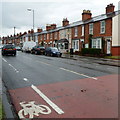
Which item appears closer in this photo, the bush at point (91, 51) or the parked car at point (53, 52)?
the bush at point (91, 51)

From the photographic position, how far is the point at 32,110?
5605 mm

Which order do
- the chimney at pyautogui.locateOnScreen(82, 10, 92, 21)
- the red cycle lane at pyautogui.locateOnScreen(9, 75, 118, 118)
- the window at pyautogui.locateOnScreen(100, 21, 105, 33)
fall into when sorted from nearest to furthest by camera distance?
1. the red cycle lane at pyautogui.locateOnScreen(9, 75, 118, 118)
2. the window at pyautogui.locateOnScreen(100, 21, 105, 33)
3. the chimney at pyautogui.locateOnScreen(82, 10, 92, 21)

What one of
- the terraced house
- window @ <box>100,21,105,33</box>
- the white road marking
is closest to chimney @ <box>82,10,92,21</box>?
the terraced house

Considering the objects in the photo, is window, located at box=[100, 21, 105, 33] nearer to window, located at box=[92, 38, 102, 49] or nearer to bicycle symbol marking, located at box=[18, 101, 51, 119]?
window, located at box=[92, 38, 102, 49]

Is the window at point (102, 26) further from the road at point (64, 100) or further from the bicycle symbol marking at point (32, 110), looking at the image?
the bicycle symbol marking at point (32, 110)

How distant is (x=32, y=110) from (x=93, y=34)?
31.2m

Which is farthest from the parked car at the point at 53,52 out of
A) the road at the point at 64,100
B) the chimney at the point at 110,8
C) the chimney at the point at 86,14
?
the road at the point at 64,100

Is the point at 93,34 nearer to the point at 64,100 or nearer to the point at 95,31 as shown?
the point at 95,31

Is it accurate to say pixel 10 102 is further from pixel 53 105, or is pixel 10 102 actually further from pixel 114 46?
pixel 114 46

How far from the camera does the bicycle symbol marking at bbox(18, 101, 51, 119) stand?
209 inches

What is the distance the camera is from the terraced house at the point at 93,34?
30234 mm

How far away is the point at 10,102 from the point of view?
21.1 ft

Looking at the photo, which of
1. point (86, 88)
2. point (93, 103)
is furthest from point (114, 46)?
point (93, 103)

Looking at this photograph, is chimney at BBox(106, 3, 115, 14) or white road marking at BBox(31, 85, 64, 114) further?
chimney at BBox(106, 3, 115, 14)
